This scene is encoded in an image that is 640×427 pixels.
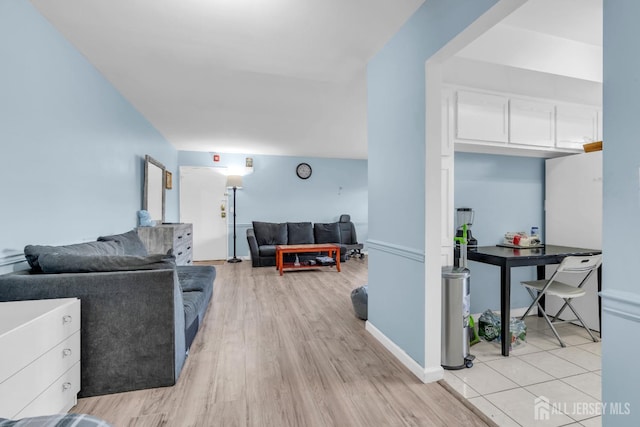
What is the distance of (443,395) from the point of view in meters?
1.72

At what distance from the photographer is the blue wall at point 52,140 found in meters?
1.70

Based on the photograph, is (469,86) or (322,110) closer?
(469,86)

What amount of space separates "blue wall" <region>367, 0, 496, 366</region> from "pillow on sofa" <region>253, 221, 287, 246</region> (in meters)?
3.76

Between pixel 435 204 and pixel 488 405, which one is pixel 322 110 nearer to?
pixel 435 204

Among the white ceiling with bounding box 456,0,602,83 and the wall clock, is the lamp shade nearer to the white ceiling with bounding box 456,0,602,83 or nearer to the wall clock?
the wall clock

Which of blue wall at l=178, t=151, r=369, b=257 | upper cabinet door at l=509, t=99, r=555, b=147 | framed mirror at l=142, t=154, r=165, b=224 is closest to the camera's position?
upper cabinet door at l=509, t=99, r=555, b=147

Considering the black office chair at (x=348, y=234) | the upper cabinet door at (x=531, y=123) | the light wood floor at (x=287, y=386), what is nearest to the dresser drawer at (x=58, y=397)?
the light wood floor at (x=287, y=386)

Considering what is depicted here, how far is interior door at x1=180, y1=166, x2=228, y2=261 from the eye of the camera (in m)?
6.32

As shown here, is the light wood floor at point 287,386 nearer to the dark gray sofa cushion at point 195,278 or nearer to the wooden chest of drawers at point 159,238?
the dark gray sofa cushion at point 195,278

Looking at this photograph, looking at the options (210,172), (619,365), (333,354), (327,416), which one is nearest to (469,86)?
(619,365)

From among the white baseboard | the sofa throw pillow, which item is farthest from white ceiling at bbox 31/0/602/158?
the white baseboard

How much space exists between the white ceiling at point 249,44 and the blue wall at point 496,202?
1041 millimetres

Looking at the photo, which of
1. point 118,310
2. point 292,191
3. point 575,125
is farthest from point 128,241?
point 575,125

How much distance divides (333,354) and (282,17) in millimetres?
2379
